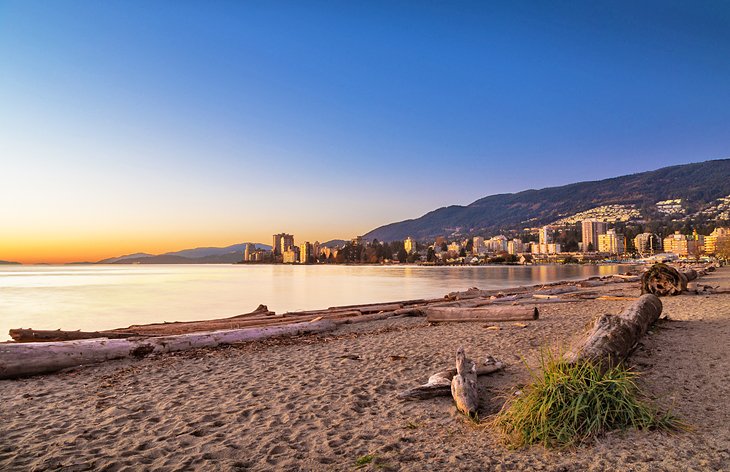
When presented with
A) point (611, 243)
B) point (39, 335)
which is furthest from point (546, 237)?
point (39, 335)

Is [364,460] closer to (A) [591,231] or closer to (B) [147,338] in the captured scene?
(B) [147,338]

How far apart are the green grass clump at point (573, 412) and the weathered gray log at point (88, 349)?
6801mm

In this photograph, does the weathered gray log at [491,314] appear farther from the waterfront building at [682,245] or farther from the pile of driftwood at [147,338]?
the waterfront building at [682,245]

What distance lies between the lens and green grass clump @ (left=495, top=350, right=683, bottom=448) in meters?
3.75

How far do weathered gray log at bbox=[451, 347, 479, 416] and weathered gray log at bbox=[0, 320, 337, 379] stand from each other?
5747mm

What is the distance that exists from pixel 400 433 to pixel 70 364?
19.7 feet

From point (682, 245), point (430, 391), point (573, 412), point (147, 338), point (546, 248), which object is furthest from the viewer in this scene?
point (546, 248)

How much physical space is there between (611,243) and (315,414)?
624ft

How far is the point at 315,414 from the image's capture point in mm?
4762

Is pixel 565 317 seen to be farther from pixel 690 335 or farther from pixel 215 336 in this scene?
pixel 215 336

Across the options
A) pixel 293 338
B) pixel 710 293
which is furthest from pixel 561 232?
pixel 293 338

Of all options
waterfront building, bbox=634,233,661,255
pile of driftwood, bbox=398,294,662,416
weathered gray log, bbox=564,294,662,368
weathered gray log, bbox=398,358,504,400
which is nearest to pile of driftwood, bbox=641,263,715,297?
weathered gray log, bbox=564,294,662,368

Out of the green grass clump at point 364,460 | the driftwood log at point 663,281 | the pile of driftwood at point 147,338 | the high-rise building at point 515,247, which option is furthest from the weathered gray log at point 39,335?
the high-rise building at point 515,247

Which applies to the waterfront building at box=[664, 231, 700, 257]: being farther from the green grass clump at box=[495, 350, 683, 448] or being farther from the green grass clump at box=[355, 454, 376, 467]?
the green grass clump at box=[355, 454, 376, 467]
